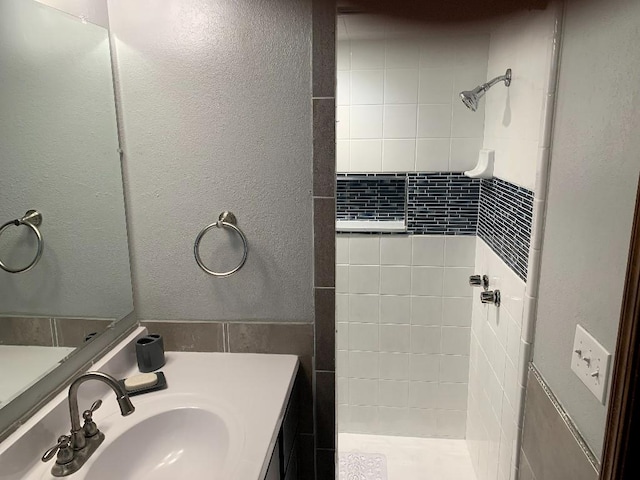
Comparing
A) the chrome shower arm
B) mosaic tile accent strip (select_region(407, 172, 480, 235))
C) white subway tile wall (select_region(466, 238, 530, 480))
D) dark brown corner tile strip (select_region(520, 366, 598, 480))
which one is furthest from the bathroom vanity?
the chrome shower arm

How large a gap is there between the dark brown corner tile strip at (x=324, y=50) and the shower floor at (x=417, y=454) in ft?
5.98

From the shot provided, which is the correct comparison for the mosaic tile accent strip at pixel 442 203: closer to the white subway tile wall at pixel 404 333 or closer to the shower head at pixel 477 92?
the white subway tile wall at pixel 404 333

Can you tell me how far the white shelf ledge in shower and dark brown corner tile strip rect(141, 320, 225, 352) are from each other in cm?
103

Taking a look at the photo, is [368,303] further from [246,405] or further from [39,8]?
[39,8]

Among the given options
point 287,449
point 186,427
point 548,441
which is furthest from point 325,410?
point 548,441

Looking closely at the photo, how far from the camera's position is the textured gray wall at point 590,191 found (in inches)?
31.7

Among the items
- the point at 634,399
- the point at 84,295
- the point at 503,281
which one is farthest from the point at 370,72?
the point at 634,399

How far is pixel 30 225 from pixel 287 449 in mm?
809

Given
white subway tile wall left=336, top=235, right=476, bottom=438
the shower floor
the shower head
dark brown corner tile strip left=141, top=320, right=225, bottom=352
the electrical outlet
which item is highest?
the shower head

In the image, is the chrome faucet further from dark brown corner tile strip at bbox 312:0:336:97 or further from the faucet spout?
dark brown corner tile strip at bbox 312:0:336:97

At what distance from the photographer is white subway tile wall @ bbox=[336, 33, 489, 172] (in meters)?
2.04

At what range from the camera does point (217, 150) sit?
4.16 feet

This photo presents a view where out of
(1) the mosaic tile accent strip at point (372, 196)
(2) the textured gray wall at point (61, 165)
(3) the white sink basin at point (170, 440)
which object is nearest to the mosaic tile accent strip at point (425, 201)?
(1) the mosaic tile accent strip at point (372, 196)

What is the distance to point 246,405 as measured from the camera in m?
1.11
